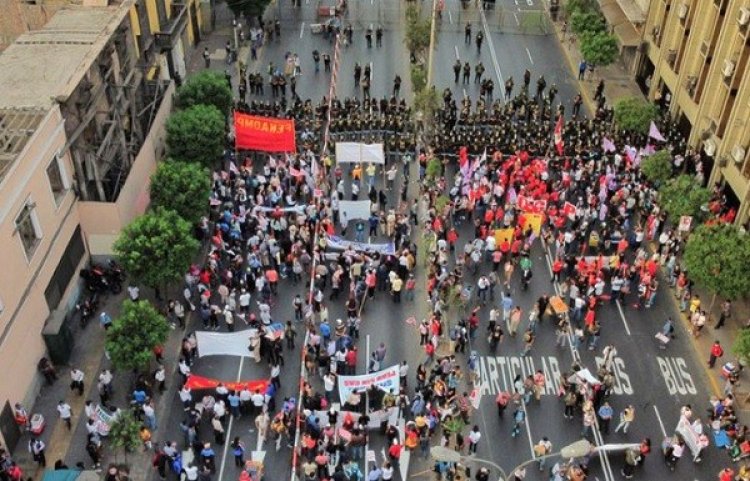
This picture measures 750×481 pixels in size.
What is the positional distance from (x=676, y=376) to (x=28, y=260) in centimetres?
2389

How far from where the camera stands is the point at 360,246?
3322cm

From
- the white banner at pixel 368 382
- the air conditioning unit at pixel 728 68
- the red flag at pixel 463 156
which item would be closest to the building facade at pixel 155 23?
the red flag at pixel 463 156

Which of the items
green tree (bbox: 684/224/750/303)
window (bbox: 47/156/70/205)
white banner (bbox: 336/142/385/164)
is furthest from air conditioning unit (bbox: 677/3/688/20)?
window (bbox: 47/156/70/205)

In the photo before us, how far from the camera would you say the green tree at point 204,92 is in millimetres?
39344

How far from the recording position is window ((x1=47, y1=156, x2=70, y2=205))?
29306mm

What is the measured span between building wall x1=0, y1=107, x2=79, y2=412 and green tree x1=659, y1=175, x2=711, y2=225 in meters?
25.0

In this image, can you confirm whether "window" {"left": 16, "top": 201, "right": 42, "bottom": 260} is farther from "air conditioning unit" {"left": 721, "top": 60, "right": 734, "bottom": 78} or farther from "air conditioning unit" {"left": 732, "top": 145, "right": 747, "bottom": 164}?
"air conditioning unit" {"left": 721, "top": 60, "right": 734, "bottom": 78}

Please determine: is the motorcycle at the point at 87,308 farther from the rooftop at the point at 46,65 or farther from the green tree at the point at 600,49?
the green tree at the point at 600,49

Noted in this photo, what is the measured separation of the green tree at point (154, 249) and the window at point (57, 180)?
292 cm

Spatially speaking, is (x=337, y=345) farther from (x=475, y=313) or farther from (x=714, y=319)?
(x=714, y=319)

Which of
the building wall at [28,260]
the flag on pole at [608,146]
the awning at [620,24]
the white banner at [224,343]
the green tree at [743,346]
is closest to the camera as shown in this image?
the building wall at [28,260]

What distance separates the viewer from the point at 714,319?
32406 millimetres

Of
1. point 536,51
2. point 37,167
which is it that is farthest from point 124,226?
point 536,51

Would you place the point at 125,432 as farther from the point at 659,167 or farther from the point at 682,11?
the point at 682,11
